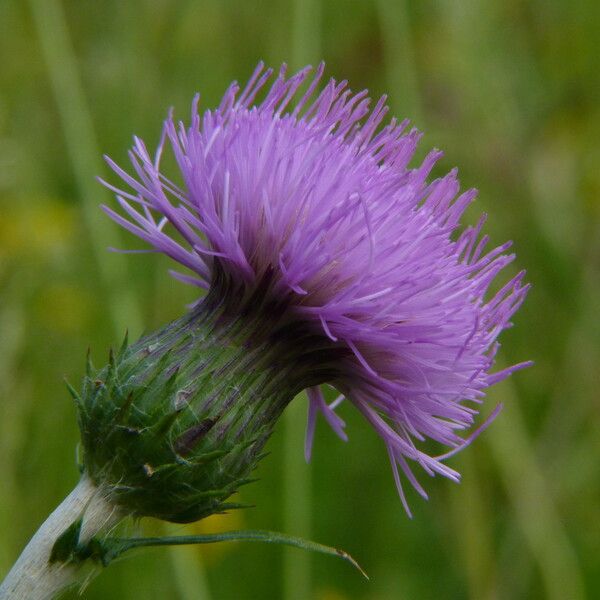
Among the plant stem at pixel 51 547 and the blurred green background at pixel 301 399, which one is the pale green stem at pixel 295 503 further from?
the plant stem at pixel 51 547

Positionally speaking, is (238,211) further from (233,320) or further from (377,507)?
(377,507)

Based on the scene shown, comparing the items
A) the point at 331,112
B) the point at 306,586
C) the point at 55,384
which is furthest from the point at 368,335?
the point at 55,384

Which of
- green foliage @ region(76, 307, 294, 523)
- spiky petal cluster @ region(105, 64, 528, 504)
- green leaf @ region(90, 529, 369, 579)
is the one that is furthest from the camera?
spiky petal cluster @ region(105, 64, 528, 504)

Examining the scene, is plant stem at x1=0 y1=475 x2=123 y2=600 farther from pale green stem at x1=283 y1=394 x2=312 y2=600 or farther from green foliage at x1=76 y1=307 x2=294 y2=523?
pale green stem at x1=283 y1=394 x2=312 y2=600

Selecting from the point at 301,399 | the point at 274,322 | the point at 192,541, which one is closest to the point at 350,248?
the point at 274,322

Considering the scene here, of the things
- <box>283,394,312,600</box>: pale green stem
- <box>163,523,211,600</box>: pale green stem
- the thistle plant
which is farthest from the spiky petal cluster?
<box>283,394,312,600</box>: pale green stem
